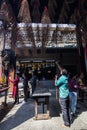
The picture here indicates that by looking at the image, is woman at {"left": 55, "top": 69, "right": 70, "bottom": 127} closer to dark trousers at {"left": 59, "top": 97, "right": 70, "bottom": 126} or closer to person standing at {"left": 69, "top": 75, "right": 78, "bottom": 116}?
dark trousers at {"left": 59, "top": 97, "right": 70, "bottom": 126}

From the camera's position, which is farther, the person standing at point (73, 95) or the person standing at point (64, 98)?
the person standing at point (73, 95)

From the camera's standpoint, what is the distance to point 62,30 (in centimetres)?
930

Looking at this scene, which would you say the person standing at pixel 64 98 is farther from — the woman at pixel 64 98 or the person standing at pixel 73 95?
the person standing at pixel 73 95

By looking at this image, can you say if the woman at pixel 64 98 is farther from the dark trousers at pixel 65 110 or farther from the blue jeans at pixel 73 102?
the blue jeans at pixel 73 102

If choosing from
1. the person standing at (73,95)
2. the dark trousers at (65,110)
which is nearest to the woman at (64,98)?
the dark trousers at (65,110)

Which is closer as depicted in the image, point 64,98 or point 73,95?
point 64,98

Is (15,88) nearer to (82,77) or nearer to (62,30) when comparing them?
(82,77)

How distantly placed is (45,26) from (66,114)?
8.89 feet

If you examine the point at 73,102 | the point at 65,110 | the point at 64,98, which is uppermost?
the point at 64,98

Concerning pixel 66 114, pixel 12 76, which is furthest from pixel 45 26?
pixel 12 76

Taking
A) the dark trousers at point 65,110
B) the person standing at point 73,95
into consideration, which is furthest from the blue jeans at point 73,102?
the dark trousers at point 65,110

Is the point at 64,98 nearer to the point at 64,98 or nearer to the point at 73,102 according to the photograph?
the point at 64,98

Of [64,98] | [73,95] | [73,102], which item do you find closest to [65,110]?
[64,98]

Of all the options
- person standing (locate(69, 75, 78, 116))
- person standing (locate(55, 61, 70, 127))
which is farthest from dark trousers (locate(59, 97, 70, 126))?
person standing (locate(69, 75, 78, 116))
